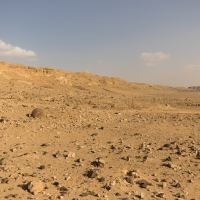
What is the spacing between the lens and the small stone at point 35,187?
3.87m

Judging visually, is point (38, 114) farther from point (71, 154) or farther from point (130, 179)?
point (130, 179)

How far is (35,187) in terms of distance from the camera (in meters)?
3.93

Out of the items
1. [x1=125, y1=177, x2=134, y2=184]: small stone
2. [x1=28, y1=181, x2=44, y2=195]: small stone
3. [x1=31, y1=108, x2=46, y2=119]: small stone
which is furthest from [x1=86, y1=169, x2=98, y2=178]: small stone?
[x1=31, y1=108, x2=46, y2=119]: small stone

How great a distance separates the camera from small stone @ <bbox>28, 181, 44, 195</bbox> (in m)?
3.87

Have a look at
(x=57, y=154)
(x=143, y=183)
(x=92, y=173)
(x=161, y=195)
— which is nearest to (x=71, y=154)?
(x=57, y=154)

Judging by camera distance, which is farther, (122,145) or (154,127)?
(154,127)

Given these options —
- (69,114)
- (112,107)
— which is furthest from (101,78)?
(69,114)

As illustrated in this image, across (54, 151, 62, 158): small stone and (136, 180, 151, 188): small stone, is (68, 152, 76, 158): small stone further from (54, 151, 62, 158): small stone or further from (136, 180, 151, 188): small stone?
(136, 180, 151, 188): small stone

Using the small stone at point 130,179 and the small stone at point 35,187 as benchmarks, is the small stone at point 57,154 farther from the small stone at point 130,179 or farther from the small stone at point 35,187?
the small stone at point 130,179

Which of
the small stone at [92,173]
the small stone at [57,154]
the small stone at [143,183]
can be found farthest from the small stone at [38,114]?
the small stone at [143,183]

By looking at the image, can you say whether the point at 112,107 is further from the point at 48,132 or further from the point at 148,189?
the point at 148,189

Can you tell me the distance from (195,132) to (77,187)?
484 centimetres

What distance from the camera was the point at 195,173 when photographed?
4.82m

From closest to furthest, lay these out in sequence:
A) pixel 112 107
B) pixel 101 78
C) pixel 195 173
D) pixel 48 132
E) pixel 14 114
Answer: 1. pixel 195 173
2. pixel 48 132
3. pixel 14 114
4. pixel 112 107
5. pixel 101 78
